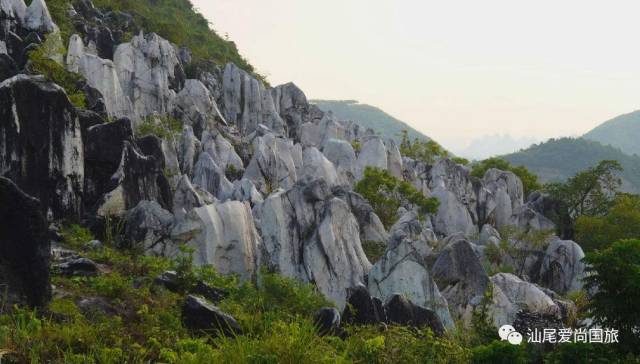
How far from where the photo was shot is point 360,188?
126 ft

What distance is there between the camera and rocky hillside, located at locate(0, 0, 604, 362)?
10.0 meters

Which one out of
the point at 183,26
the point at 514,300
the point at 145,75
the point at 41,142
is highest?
the point at 183,26

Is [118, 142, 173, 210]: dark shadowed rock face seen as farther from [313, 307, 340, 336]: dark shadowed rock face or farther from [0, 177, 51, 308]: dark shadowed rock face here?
[313, 307, 340, 336]: dark shadowed rock face

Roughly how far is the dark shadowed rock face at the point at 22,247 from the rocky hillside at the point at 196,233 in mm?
25

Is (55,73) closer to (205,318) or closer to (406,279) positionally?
(406,279)

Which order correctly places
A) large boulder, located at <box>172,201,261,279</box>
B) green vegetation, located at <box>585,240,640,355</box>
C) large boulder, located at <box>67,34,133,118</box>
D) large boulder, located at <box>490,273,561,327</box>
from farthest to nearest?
1. large boulder, located at <box>67,34,133,118</box>
2. large boulder, located at <box>172,201,261,279</box>
3. large boulder, located at <box>490,273,561,327</box>
4. green vegetation, located at <box>585,240,640,355</box>

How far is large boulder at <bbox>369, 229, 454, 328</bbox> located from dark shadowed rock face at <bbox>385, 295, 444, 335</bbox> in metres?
5.67

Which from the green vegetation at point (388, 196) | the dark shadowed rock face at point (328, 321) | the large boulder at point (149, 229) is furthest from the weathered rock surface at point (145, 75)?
the dark shadowed rock face at point (328, 321)

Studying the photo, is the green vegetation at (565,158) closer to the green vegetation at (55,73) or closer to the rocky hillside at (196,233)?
the rocky hillside at (196,233)

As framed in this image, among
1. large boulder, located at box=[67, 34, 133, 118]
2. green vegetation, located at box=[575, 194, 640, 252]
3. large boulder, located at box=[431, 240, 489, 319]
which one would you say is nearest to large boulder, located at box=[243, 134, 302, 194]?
large boulder, located at box=[67, 34, 133, 118]

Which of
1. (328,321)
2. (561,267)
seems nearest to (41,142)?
(328,321)

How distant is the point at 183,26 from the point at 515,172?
43560 mm

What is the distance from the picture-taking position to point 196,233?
828 inches

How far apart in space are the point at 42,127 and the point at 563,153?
157 metres
